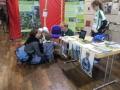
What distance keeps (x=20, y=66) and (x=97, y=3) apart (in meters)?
2.19

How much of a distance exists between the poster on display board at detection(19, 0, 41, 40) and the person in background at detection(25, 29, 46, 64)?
84.0 inches

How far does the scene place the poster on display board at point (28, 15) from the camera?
4312 millimetres

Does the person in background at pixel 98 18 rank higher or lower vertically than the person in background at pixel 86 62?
higher

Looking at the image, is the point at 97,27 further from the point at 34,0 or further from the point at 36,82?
the point at 34,0

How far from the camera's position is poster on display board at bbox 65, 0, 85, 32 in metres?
4.02

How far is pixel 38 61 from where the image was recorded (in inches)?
103

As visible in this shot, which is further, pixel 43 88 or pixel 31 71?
pixel 31 71

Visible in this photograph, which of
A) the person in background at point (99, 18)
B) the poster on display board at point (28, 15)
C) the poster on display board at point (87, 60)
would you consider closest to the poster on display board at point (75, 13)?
the poster on display board at point (28, 15)

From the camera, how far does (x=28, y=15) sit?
4.45 metres

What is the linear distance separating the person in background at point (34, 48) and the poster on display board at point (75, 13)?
Result: 2.01 metres

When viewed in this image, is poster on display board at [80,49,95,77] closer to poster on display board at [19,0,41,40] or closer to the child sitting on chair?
the child sitting on chair

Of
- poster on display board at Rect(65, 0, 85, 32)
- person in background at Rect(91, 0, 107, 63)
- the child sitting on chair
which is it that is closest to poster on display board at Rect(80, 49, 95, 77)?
person in background at Rect(91, 0, 107, 63)

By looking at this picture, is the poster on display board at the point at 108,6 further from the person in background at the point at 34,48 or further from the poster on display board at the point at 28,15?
the poster on display board at the point at 28,15

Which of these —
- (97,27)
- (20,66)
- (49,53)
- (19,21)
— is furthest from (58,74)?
(19,21)
